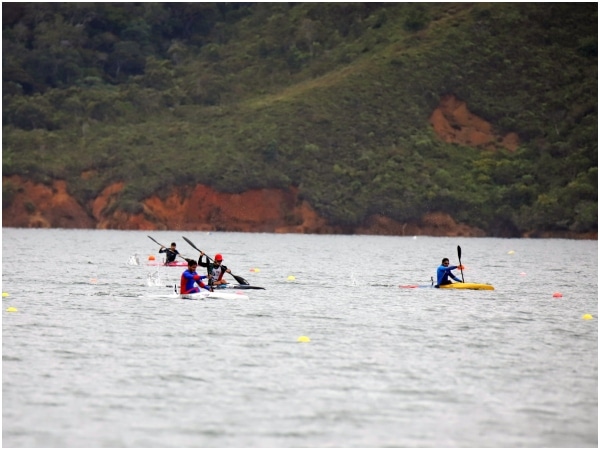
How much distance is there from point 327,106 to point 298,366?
4660 inches

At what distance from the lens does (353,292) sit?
49469 millimetres

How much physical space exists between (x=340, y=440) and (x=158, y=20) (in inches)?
6540

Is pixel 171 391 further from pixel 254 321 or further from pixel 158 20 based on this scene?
pixel 158 20

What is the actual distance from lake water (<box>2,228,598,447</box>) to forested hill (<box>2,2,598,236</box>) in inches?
3190

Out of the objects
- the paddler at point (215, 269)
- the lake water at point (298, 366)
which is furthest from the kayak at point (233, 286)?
the lake water at point (298, 366)

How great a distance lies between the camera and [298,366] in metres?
28.2

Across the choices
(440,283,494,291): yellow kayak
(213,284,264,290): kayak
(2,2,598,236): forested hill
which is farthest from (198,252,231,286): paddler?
(2,2,598,236): forested hill

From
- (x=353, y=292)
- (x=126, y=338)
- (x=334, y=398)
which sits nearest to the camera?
(x=334, y=398)

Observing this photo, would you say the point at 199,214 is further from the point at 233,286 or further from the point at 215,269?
the point at 215,269

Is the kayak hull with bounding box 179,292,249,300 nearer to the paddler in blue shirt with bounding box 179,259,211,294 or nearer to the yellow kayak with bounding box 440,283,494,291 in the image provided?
the paddler in blue shirt with bounding box 179,259,211,294

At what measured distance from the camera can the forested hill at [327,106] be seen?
135m

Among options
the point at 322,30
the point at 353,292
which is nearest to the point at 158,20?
the point at 322,30

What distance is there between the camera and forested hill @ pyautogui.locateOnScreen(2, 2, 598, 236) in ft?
443

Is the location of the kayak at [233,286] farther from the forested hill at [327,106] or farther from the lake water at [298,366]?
the forested hill at [327,106]
